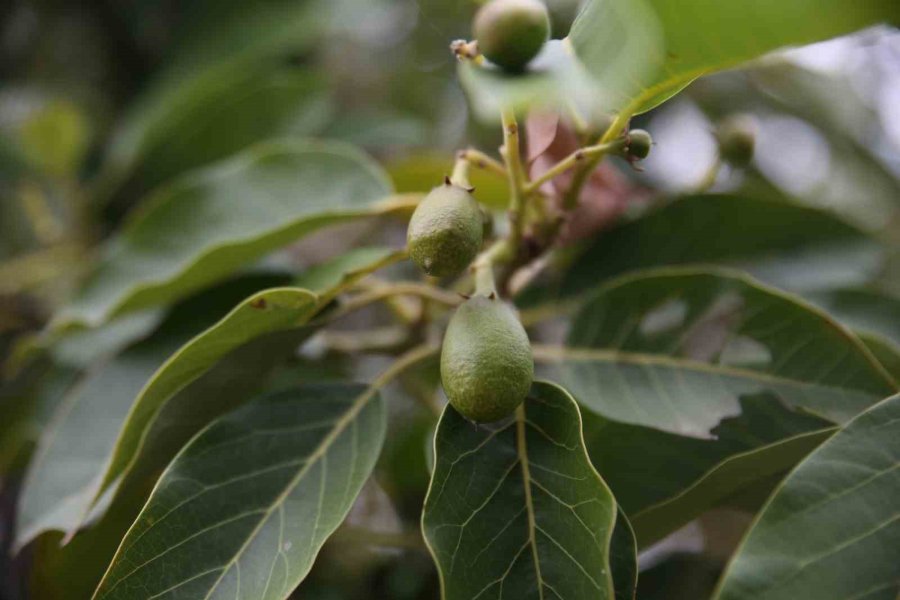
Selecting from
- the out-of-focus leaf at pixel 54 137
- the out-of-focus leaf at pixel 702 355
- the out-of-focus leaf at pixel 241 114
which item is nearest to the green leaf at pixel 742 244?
the out-of-focus leaf at pixel 702 355

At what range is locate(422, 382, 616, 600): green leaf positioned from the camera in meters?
0.62

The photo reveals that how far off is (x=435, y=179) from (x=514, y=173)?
18.1 inches

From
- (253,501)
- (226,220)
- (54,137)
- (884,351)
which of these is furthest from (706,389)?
(54,137)

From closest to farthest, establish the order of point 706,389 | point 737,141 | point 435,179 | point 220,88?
point 706,389, point 737,141, point 435,179, point 220,88

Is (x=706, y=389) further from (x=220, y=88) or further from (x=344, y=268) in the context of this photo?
(x=220, y=88)

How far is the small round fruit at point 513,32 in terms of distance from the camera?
0.69m

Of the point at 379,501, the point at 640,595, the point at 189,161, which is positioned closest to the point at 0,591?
the point at 379,501

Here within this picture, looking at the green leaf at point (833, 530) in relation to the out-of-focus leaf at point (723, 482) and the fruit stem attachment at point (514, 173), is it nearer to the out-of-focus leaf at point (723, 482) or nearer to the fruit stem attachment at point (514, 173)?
the out-of-focus leaf at point (723, 482)

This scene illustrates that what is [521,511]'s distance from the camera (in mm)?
674

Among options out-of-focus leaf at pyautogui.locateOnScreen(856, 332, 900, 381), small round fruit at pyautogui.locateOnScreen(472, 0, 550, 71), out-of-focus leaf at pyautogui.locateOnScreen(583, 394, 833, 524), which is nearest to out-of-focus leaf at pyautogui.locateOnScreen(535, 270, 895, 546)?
out-of-focus leaf at pyautogui.locateOnScreen(583, 394, 833, 524)

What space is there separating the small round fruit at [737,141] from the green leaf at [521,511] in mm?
433

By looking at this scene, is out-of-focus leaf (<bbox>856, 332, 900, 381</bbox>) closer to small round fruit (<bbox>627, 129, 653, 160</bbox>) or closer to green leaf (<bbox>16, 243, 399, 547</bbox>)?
small round fruit (<bbox>627, 129, 653, 160</bbox>)

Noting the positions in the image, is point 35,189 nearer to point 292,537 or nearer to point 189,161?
point 189,161

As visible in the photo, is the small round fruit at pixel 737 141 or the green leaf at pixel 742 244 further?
the green leaf at pixel 742 244
